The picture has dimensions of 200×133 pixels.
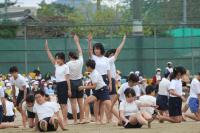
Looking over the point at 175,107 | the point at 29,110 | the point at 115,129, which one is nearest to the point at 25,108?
the point at 29,110

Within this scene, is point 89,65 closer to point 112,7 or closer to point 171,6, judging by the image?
point 171,6

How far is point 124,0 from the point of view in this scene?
38094mm

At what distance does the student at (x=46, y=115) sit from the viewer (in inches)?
589

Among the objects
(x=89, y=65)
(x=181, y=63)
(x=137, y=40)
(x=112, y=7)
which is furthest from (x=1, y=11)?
(x=89, y=65)

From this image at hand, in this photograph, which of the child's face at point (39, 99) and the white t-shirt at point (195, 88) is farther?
the white t-shirt at point (195, 88)

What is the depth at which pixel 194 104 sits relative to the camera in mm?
18625

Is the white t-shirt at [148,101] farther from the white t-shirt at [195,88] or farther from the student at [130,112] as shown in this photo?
the white t-shirt at [195,88]

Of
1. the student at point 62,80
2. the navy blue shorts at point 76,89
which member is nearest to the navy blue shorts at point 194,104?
the navy blue shorts at point 76,89

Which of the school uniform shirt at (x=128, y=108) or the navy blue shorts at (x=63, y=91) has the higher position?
the navy blue shorts at (x=63, y=91)

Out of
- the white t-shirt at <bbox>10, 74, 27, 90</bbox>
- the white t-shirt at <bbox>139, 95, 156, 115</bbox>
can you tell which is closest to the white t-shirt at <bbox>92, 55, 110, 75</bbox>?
the white t-shirt at <bbox>139, 95, 156, 115</bbox>

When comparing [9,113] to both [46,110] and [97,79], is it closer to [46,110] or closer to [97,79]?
[97,79]

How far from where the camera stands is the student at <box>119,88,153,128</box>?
15.3 m

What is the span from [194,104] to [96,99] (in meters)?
3.13

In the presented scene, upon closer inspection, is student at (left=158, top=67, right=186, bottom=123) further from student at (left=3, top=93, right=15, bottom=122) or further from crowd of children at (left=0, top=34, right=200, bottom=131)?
student at (left=3, top=93, right=15, bottom=122)
